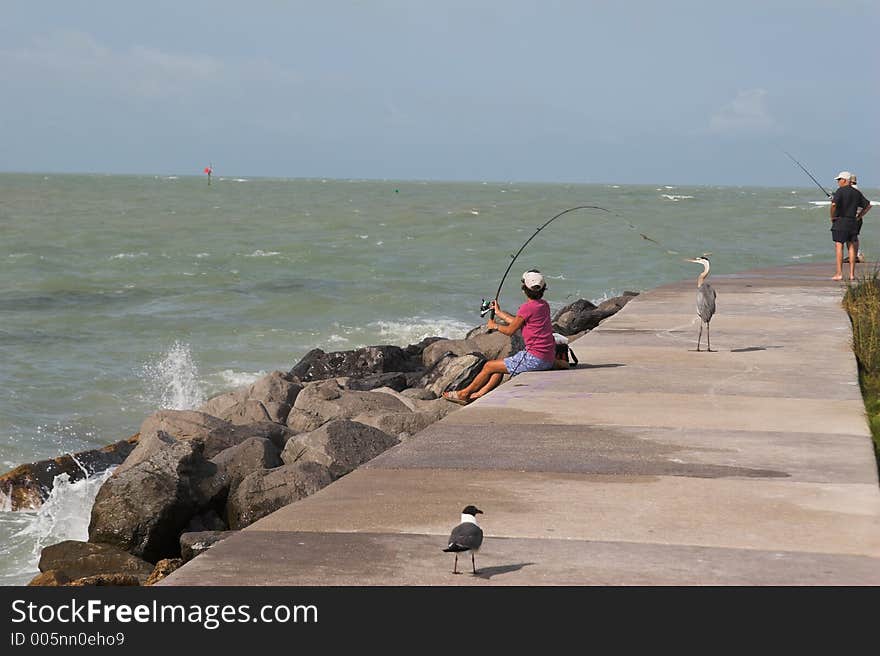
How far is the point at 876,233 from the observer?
4750 cm

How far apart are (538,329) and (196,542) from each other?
164 inches

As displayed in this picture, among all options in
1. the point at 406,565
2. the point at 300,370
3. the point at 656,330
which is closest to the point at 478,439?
the point at 406,565

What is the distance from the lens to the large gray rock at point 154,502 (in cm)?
741

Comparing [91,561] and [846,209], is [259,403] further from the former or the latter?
[846,209]

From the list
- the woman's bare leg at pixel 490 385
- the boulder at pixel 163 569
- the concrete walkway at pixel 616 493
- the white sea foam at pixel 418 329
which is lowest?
the white sea foam at pixel 418 329

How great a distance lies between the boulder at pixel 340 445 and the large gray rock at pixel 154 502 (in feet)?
2.30

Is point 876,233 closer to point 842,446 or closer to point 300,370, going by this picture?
point 300,370

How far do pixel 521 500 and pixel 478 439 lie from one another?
1.47 meters

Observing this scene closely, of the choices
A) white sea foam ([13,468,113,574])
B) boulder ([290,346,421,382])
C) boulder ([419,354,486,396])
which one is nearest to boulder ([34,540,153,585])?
white sea foam ([13,468,113,574])

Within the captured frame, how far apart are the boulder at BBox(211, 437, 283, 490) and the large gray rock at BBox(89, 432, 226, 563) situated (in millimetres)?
354

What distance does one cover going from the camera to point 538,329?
32.7 feet

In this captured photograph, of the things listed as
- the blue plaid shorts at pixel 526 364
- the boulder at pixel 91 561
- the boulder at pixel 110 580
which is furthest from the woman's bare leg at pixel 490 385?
the boulder at pixel 110 580

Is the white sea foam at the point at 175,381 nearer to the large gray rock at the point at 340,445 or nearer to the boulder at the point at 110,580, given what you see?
the large gray rock at the point at 340,445
